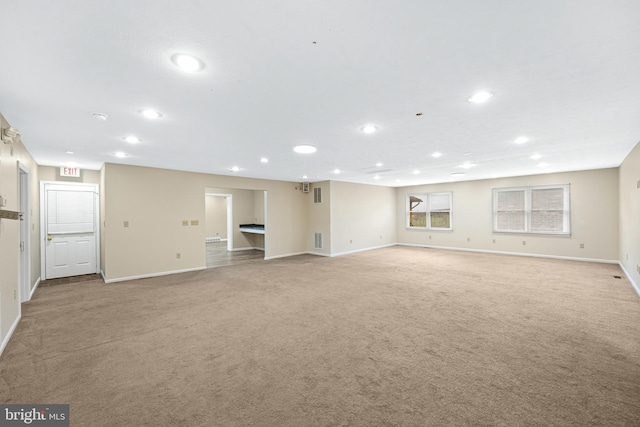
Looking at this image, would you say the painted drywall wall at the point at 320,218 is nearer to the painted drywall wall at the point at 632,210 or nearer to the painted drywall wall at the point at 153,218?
the painted drywall wall at the point at 153,218

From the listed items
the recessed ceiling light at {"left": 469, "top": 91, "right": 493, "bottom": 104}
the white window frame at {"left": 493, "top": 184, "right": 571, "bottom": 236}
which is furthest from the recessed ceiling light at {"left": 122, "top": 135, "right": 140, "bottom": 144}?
the white window frame at {"left": 493, "top": 184, "right": 571, "bottom": 236}

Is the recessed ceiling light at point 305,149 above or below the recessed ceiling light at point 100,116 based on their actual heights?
above

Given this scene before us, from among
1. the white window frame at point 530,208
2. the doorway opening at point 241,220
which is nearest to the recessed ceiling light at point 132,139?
the doorway opening at point 241,220

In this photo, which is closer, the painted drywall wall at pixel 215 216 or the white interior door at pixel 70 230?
the white interior door at pixel 70 230

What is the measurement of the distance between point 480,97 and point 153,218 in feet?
20.8

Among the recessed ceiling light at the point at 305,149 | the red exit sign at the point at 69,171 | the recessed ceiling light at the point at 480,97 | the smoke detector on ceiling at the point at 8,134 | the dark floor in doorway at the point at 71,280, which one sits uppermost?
the recessed ceiling light at the point at 305,149

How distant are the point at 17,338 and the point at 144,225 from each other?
123 inches

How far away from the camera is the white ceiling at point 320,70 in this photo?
1392mm

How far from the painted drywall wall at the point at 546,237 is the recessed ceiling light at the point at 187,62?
937cm

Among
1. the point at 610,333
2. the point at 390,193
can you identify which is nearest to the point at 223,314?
the point at 610,333

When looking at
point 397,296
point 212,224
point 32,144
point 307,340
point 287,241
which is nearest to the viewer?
point 307,340

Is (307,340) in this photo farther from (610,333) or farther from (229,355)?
(610,333)

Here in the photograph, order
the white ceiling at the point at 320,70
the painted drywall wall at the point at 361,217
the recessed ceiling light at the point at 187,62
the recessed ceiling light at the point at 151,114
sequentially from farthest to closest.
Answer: the painted drywall wall at the point at 361,217 → the recessed ceiling light at the point at 151,114 → the recessed ceiling light at the point at 187,62 → the white ceiling at the point at 320,70

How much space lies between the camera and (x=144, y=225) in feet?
19.3
